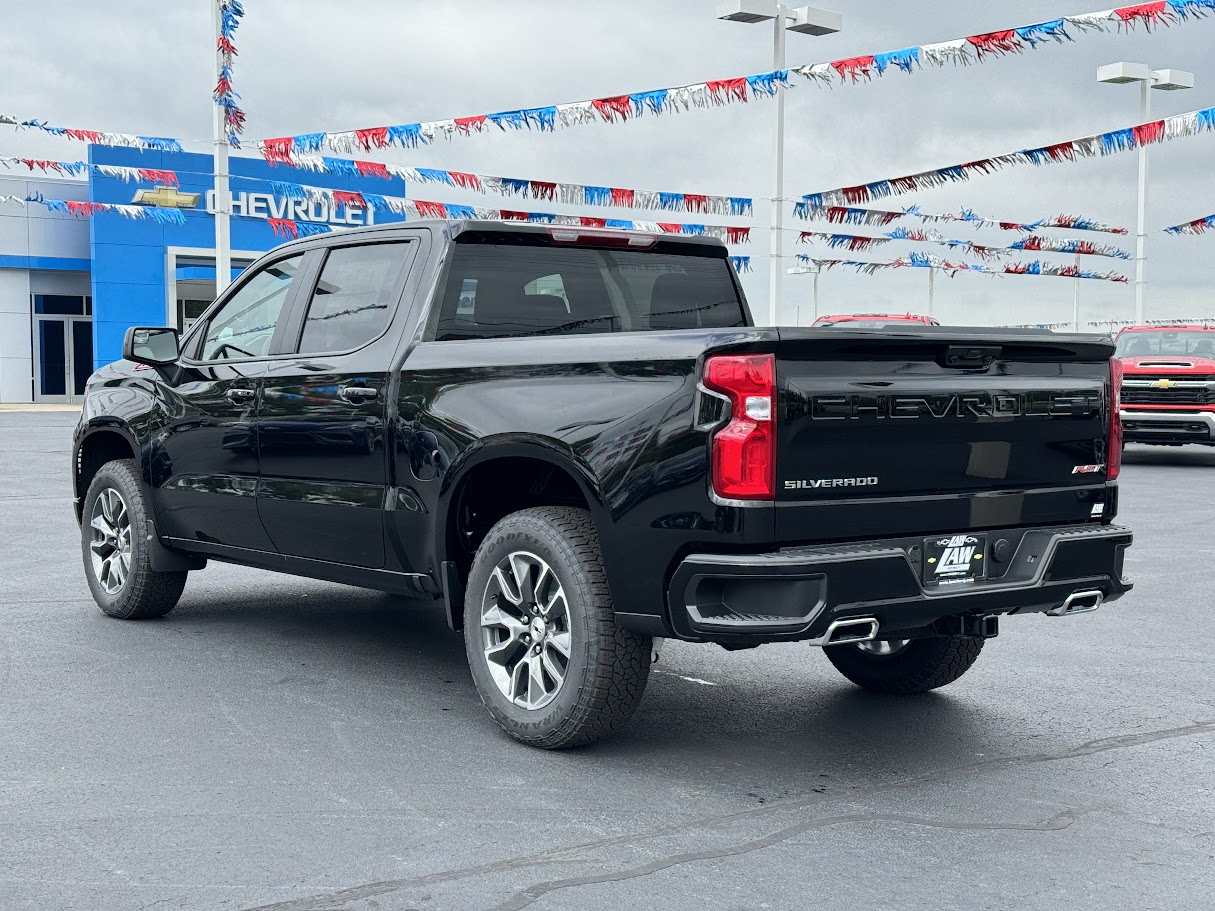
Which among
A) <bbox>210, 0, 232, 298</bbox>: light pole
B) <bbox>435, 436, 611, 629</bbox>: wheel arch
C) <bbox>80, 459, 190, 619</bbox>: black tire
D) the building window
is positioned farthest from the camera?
the building window

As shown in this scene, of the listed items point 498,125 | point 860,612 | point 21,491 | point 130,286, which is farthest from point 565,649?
point 130,286

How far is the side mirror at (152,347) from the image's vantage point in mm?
7141

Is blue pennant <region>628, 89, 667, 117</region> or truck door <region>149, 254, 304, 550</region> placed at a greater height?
blue pennant <region>628, 89, 667, 117</region>

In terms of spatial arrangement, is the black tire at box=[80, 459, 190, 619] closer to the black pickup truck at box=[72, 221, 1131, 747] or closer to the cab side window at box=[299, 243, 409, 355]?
the black pickup truck at box=[72, 221, 1131, 747]

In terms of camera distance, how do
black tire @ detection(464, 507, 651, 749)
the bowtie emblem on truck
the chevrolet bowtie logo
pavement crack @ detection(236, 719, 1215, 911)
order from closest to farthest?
pavement crack @ detection(236, 719, 1215, 911)
the bowtie emblem on truck
black tire @ detection(464, 507, 651, 749)
the chevrolet bowtie logo

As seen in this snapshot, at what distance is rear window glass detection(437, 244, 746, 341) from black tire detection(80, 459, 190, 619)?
2487mm

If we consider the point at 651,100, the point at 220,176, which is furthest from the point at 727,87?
the point at 220,176

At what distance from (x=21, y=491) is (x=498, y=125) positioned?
7.32 metres

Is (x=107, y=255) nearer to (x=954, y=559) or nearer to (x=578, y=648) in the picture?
(x=578, y=648)

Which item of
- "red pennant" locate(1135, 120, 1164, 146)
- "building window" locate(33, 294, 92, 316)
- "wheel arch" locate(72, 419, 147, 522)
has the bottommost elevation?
"wheel arch" locate(72, 419, 147, 522)

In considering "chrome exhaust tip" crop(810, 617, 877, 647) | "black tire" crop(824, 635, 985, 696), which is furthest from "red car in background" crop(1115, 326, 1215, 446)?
"chrome exhaust tip" crop(810, 617, 877, 647)

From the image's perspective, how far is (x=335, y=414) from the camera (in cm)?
602

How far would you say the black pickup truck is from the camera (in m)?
4.52

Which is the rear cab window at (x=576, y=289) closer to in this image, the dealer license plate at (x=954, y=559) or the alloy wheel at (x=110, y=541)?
the dealer license plate at (x=954, y=559)
